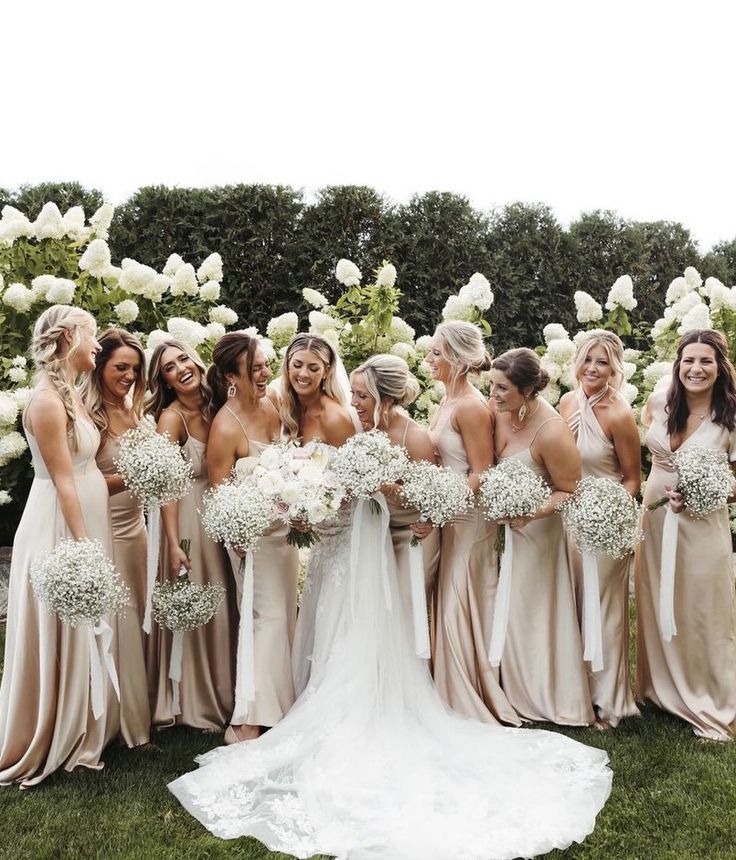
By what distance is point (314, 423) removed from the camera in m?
5.76

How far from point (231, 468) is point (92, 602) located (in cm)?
138

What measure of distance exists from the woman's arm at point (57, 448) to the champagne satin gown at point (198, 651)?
0.94 metres

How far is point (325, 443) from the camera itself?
5715 mm

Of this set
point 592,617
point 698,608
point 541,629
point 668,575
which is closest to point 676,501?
point 668,575

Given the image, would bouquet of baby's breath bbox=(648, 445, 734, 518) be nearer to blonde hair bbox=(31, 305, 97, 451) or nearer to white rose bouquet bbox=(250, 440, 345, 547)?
white rose bouquet bbox=(250, 440, 345, 547)

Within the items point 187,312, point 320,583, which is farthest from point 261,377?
point 187,312

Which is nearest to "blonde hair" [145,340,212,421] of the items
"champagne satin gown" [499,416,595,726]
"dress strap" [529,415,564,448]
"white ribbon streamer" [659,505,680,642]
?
"champagne satin gown" [499,416,595,726]

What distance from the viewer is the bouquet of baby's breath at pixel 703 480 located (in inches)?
211

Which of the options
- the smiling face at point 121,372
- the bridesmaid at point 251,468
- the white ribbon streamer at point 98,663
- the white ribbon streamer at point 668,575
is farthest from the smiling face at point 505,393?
the white ribbon streamer at point 98,663

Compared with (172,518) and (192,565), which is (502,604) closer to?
(192,565)

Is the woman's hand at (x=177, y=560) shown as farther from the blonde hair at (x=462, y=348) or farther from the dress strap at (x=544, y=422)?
the dress strap at (x=544, y=422)

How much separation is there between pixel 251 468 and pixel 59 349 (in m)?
1.41

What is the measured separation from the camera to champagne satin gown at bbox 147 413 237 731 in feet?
19.4

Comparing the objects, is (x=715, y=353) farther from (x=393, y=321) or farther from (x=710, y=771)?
(x=393, y=321)
